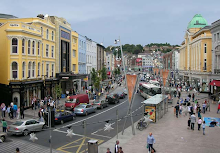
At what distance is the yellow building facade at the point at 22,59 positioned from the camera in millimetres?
29703

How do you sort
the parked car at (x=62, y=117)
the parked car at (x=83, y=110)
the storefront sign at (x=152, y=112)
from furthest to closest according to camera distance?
the parked car at (x=83, y=110) → the storefront sign at (x=152, y=112) → the parked car at (x=62, y=117)

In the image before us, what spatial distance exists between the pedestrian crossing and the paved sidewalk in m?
3.92

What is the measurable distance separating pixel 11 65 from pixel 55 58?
1326cm

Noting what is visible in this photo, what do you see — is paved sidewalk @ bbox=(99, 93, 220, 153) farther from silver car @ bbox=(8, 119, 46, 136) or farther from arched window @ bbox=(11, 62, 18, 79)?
arched window @ bbox=(11, 62, 18, 79)

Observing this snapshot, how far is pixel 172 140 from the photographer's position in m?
17.8

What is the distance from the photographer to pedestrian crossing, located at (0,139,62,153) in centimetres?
1529

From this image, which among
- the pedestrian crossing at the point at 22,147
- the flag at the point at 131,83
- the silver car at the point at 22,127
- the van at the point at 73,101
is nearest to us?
the pedestrian crossing at the point at 22,147

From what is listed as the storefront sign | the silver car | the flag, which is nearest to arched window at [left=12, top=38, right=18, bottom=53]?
the silver car

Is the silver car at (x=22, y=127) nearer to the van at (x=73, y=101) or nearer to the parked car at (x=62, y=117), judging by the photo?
the parked car at (x=62, y=117)

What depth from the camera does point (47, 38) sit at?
39.3 metres

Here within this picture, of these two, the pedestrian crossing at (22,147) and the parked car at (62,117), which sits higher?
the parked car at (62,117)

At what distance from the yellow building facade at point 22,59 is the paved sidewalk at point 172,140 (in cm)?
1591

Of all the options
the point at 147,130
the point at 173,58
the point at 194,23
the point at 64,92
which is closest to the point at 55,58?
the point at 64,92

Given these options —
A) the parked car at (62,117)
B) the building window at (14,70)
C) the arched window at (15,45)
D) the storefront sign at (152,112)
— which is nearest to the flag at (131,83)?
the storefront sign at (152,112)
